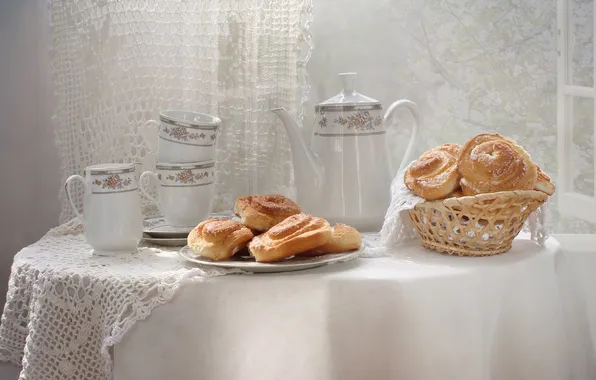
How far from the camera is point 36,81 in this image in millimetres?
1729

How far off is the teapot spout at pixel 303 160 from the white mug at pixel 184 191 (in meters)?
0.15

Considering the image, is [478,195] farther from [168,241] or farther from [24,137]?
[24,137]

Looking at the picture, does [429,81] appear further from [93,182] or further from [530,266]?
[93,182]

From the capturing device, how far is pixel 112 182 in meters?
1.13

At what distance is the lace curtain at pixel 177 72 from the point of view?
56.0 inches

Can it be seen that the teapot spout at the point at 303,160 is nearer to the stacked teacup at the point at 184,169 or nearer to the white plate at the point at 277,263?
the stacked teacup at the point at 184,169

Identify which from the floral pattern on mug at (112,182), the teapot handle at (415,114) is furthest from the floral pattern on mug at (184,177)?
the teapot handle at (415,114)

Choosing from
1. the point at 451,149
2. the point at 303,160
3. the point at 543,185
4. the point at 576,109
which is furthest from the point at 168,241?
the point at 576,109

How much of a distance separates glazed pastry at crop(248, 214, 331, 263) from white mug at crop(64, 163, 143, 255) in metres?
0.21

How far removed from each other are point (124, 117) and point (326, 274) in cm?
61

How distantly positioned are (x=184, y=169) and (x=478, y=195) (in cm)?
47

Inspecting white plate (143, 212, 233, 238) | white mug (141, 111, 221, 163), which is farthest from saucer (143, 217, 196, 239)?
white mug (141, 111, 221, 163)

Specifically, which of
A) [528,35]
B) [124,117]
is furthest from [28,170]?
[528,35]

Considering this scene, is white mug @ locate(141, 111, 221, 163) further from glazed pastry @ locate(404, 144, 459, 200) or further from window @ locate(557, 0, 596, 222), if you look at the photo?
window @ locate(557, 0, 596, 222)
